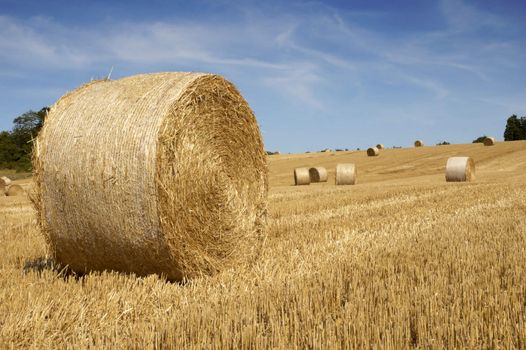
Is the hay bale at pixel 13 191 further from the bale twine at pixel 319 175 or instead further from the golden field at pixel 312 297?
the golden field at pixel 312 297

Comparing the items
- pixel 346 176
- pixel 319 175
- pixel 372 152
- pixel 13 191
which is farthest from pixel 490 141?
pixel 13 191

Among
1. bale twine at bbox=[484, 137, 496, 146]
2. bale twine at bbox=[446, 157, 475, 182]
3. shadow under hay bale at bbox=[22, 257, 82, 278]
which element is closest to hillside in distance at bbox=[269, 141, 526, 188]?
bale twine at bbox=[484, 137, 496, 146]

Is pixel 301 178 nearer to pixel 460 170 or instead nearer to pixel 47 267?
pixel 460 170

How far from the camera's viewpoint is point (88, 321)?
3.71 metres

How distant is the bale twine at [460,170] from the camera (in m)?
20.0

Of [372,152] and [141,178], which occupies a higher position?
[372,152]

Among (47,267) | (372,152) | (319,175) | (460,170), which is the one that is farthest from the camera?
(372,152)

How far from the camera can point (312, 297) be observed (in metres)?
3.85

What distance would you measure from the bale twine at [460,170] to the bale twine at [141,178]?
16037 millimetres

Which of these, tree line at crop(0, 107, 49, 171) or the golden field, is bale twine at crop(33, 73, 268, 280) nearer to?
the golden field

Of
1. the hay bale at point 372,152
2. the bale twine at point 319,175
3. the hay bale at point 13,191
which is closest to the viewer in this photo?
the hay bale at point 13,191

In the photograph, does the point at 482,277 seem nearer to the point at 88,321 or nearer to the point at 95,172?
the point at 88,321

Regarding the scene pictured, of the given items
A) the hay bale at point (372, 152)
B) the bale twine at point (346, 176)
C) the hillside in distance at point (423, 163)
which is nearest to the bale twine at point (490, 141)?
the hillside in distance at point (423, 163)

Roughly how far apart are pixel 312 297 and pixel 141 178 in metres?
2.04
